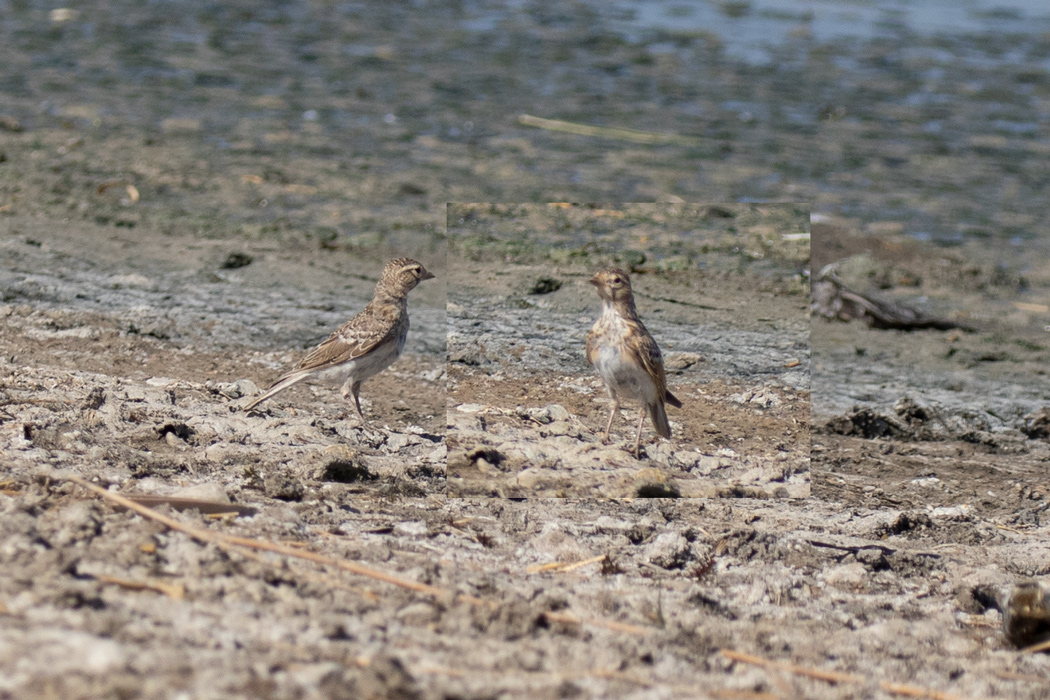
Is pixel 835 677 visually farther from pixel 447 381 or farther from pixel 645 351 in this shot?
pixel 447 381

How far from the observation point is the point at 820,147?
1062cm

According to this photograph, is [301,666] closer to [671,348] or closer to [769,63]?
[671,348]

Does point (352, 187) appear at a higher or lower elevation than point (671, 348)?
lower

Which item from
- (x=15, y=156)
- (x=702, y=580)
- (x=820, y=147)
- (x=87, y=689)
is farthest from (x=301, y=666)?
(x=820, y=147)

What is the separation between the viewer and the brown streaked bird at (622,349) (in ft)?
12.6

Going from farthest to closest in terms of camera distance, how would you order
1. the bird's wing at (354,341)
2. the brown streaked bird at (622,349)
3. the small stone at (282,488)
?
the bird's wing at (354,341)
the small stone at (282,488)
the brown streaked bird at (622,349)

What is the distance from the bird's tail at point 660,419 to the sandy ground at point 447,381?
0.32 ft

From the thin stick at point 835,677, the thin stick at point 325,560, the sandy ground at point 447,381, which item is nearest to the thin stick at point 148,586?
the sandy ground at point 447,381

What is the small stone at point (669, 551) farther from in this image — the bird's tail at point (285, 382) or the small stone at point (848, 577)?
Result: the bird's tail at point (285, 382)

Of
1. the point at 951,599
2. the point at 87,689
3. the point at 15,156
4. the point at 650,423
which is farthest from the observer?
the point at 15,156

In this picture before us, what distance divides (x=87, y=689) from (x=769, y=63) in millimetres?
12441

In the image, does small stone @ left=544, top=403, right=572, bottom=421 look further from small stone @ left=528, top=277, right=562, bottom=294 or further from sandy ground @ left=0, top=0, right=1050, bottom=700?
small stone @ left=528, top=277, right=562, bottom=294

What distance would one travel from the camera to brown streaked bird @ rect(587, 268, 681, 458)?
3838 mm

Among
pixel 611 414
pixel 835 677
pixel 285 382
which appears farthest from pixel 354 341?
pixel 835 677
